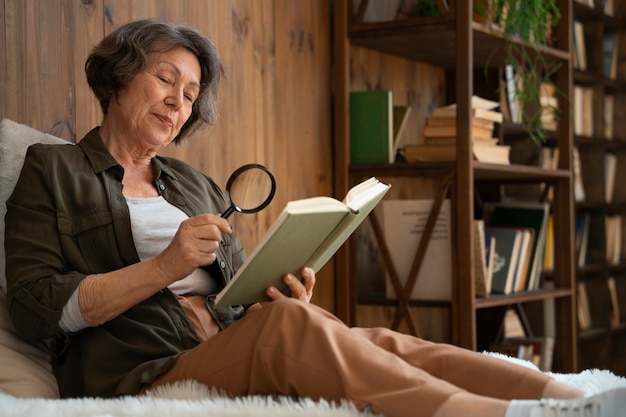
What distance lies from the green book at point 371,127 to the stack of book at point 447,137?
0.34 feet

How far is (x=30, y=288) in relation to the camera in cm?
150

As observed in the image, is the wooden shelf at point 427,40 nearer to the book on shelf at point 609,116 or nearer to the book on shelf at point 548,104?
the book on shelf at point 548,104

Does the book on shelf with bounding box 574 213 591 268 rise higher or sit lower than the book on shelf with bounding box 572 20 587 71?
lower

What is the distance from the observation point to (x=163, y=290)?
1621mm

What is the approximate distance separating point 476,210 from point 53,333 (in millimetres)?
2287

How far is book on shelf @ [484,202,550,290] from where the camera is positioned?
3.23 meters

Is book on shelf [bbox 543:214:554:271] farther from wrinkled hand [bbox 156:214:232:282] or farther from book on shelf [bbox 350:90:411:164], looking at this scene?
wrinkled hand [bbox 156:214:232:282]

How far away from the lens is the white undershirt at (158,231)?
66.1 inches

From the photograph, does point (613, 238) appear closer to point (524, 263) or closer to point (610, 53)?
point (610, 53)

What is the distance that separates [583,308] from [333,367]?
3158mm

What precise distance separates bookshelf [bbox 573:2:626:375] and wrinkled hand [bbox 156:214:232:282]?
9.47 feet

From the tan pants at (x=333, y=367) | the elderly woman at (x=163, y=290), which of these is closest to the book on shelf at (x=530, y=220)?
the elderly woman at (x=163, y=290)

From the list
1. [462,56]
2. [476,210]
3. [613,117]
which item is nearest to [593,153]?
[613,117]

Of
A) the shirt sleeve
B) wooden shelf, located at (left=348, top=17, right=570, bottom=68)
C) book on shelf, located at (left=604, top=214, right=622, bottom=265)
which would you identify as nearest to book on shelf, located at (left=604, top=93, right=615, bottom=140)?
book on shelf, located at (left=604, top=214, right=622, bottom=265)
